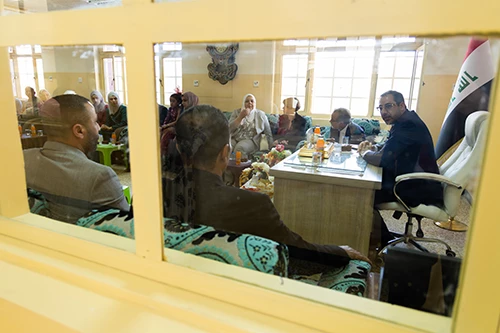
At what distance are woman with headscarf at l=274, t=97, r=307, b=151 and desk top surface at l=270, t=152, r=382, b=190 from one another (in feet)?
2.77

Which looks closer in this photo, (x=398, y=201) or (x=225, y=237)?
(x=225, y=237)

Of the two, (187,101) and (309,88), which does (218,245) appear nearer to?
(187,101)

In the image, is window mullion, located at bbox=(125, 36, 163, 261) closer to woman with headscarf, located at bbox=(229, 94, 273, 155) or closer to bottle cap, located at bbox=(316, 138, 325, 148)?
bottle cap, located at bbox=(316, 138, 325, 148)

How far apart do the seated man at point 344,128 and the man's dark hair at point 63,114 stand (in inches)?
88.4

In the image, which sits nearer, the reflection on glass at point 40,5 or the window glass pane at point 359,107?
the reflection on glass at point 40,5

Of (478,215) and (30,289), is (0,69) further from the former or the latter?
(478,215)

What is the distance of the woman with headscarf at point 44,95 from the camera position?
5.45ft

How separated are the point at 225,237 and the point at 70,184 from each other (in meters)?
0.82

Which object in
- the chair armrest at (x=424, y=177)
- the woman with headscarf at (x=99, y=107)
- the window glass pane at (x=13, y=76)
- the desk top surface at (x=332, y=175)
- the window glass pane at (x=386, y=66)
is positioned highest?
the window glass pane at (x=386, y=66)

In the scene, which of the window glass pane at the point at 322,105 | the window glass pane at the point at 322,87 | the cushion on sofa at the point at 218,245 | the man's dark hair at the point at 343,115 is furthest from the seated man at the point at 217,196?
the window glass pane at the point at 322,87

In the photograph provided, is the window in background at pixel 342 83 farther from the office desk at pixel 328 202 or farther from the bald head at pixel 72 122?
the bald head at pixel 72 122

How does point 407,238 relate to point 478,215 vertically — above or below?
below

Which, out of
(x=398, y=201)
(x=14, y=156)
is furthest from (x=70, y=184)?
(x=398, y=201)

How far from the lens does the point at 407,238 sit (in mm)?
2262
